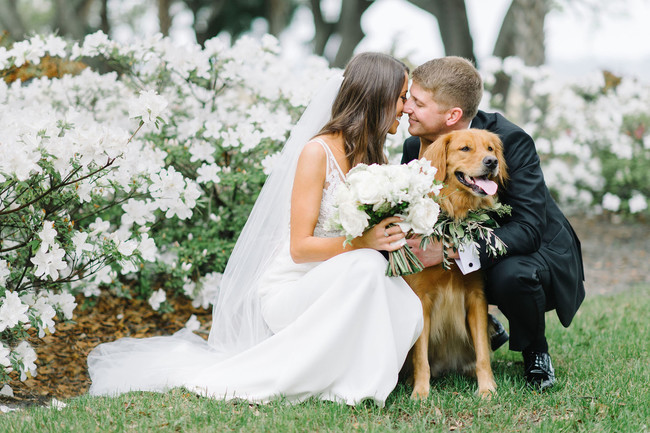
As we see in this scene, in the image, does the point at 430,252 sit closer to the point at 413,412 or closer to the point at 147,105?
the point at 413,412

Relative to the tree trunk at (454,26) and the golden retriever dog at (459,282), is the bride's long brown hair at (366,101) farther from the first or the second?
the tree trunk at (454,26)

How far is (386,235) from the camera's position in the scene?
10.8 feet

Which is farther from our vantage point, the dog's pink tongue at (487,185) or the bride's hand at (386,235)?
the dog's pink tongue at (487,185)

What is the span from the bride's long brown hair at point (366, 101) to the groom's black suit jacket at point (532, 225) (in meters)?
0.70

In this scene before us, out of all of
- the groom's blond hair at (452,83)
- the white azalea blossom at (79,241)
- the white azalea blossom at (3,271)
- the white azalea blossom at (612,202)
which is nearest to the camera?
the white azalea blossom at (3,271)

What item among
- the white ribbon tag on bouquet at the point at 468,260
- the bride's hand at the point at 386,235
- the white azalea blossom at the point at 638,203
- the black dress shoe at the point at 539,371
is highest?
the bride's hand at the point at 386,235

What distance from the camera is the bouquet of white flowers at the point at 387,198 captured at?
121 inches

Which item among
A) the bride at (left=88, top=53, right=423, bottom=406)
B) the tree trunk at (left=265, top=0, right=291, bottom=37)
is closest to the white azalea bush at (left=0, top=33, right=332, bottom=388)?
the bride at (left=88, top=53, right=423, bottom=406)

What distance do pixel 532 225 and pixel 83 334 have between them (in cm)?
333

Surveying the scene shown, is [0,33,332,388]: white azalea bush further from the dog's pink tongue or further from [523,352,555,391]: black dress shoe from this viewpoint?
[523,352,555,391]: black dress shoe

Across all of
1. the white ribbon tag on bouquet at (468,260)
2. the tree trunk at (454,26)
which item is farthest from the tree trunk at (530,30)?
the white ribbon tag on bouquet at (468,260)

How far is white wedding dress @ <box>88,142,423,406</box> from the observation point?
130 inches

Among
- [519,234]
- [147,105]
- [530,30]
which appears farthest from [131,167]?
[530,30]

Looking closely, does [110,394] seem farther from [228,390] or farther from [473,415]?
[473,415]
